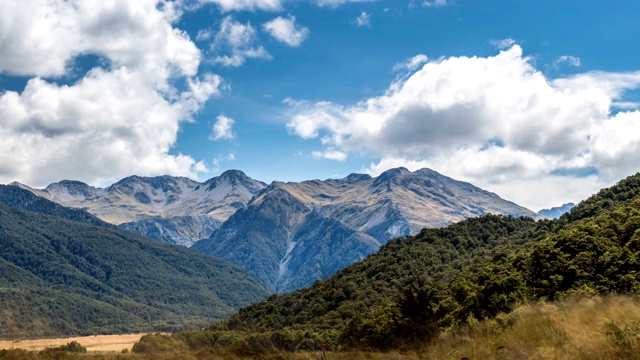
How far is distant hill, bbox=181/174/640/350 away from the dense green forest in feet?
0.44

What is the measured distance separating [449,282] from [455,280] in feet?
47.0

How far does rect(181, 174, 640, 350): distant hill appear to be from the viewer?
2937 centimetres

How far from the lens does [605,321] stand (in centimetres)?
1579

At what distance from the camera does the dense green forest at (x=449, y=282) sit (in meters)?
20.9

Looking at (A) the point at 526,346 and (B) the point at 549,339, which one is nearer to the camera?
(A) the point at 526,346

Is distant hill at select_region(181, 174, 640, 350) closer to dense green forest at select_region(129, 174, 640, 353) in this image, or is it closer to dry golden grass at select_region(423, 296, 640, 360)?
dense green forest at select_region(129, 174, 640, 353)

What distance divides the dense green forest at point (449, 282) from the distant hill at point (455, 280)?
5.3 inches

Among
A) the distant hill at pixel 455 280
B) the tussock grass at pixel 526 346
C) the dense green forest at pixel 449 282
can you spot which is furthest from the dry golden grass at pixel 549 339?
the distant hill at pixel 455 280

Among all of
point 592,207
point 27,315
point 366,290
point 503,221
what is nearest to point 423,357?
point 27,315

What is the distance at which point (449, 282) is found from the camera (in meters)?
106

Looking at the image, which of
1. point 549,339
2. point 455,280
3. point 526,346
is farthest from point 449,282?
point 526,346

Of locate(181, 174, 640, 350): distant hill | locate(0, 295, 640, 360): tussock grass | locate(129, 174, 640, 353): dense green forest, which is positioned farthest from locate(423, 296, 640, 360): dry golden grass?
locate(181, 174, 640, 350): distant hill

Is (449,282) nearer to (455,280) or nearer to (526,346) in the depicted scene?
(455,280)

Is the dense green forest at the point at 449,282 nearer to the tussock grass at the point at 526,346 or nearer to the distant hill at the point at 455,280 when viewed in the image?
the distant hill at the point at 455,280
